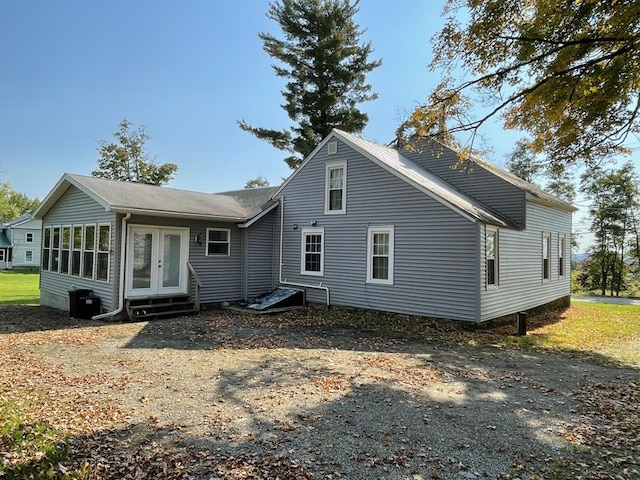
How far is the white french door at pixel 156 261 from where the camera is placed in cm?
1132

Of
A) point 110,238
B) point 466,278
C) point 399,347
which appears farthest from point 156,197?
point 466,278

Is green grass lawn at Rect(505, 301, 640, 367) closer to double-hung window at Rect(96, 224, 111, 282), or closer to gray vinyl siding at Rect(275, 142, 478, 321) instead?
gray vinyl siding at Rect(275, 142, 478, 321)

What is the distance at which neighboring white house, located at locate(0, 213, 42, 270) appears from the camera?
39.5 m

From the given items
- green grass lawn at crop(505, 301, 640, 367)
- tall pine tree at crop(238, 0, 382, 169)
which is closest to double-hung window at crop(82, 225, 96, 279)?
green grass lawn at crop(505, 301, 640, 367)

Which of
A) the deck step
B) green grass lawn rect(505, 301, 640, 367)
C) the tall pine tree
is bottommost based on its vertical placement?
green grass lawn rect(505, 301, 640, 367)

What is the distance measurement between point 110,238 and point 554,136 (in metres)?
11.8

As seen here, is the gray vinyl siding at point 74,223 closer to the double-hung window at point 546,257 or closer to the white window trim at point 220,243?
the white window trim at point 220,243

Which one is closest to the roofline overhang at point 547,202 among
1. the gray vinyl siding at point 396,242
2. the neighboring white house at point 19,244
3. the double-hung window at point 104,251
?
the gray vinyl siding at point 396,242

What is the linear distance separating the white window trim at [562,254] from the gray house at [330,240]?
999mm

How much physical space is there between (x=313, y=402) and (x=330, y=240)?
8.35m

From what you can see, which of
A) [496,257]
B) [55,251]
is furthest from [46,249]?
[496,257]

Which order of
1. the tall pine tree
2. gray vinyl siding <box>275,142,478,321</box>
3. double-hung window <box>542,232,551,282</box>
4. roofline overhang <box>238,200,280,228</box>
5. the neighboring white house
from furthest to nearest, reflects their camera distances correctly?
the neighboring white house < the tall pine tree < double-hung window <box>542,232,551,282</box> < roofline overhang <box>238,200,280,228</box> < gray vinyl siding <box>275,142,478,321</box>

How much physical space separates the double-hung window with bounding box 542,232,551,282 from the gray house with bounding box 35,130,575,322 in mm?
80

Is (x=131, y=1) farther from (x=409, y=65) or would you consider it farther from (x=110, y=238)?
(x=409, y=65)
